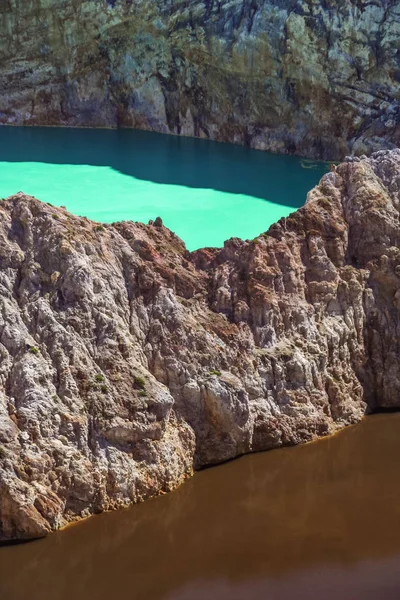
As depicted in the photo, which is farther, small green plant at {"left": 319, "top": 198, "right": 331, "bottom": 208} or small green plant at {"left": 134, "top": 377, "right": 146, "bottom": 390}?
small green plant at {"left": 319, "top": 198, "right": 331, "bottom": 208}

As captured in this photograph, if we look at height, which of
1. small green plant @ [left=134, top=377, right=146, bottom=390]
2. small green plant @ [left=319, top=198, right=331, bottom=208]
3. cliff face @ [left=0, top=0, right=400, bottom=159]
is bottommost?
small green plant @ [left=134, top=377, right=146, bottom=390]

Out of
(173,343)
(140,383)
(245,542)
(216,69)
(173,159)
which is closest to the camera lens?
(245,542)

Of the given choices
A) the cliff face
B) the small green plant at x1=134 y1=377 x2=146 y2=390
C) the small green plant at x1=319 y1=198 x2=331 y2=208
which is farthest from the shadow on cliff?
the small green plant at x1=134 y1=377 x2=146 y2=390

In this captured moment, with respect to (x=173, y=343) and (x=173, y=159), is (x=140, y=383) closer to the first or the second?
(x=173, y=343)

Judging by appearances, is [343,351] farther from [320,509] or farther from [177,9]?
[177,9]

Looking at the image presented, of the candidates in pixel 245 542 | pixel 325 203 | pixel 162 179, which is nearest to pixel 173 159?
pixel 162 179

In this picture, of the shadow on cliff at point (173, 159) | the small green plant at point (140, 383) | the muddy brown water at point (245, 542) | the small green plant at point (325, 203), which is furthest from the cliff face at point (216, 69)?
the small green plant at point (140, 383)

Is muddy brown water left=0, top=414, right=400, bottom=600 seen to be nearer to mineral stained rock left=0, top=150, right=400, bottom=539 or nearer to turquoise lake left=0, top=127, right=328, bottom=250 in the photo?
mineral stained rock left=0, top=150, right=400, bottom=539
